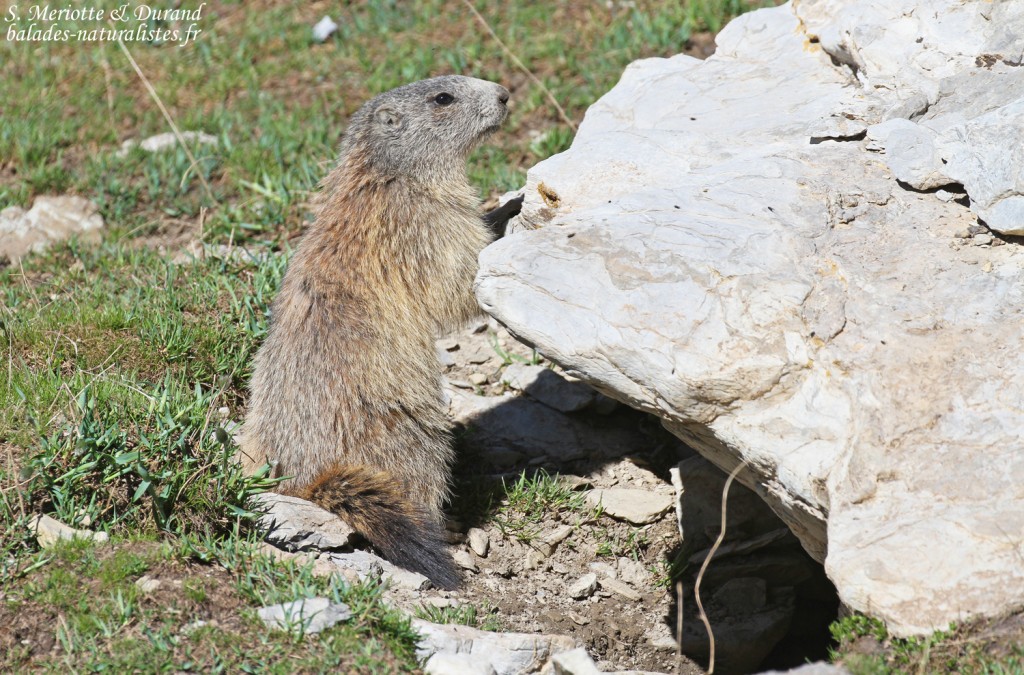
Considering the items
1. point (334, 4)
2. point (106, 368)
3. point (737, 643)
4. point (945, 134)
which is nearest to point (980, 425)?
point (945, 134)

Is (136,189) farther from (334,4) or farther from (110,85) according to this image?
(334,4)

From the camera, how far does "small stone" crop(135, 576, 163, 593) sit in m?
4.09

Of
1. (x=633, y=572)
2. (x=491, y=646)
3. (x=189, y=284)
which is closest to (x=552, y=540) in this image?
(x=633, y=572)

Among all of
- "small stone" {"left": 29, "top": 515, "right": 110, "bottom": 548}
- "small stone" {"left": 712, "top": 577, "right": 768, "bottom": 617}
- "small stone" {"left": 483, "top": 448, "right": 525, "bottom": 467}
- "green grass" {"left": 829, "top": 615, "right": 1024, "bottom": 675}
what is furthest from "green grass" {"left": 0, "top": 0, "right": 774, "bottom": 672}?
"green grass" {"left": 829, "top": 615, "right": 1024, "bottom": 675}

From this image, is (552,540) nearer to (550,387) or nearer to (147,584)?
(550,387)

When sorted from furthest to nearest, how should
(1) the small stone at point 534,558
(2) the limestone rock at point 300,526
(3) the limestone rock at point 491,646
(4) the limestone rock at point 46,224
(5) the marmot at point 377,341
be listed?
(4) the limestone rock at point 46,224 → (1) the small stone at point 534,558 → (5) the marmot at point 377,341 → (2) the limestone rock at point 300,526 → (3) the limestone rock at point 491,646

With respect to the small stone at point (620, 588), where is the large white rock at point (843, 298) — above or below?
above

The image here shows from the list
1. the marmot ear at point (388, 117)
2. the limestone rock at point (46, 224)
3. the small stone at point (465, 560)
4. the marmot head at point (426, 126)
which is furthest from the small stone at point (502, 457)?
the limestone rock at point (46, 224)

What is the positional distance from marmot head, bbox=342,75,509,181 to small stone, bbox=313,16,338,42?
360 cm

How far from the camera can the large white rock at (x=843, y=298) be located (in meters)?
3.67

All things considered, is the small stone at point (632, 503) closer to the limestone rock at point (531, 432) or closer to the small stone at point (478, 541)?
the limestone rock at point (531, 432)

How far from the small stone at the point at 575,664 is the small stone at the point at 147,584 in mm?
1688

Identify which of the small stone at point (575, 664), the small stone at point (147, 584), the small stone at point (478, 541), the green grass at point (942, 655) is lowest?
the green grass at point (942, 655)

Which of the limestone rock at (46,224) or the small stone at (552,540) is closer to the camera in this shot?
the small stone at (552,540)
